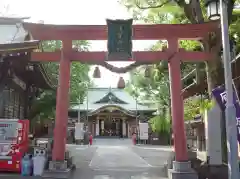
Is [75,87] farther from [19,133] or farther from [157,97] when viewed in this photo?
[19,133]

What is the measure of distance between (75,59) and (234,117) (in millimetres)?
6517

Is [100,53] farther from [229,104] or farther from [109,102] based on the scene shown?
[109,102]

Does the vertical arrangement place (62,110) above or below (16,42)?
below

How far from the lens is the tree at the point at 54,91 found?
81.4ft

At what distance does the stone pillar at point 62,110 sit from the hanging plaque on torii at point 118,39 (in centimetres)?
159

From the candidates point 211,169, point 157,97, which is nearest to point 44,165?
point 211,169

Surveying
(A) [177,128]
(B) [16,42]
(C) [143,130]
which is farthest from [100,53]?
(C) [143,130]

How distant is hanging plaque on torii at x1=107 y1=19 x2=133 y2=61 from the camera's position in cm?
1173

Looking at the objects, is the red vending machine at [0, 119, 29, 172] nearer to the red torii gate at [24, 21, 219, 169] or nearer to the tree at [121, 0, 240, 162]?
the red torii gate at [24, 21, 219, 169]

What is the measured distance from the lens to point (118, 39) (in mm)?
11727

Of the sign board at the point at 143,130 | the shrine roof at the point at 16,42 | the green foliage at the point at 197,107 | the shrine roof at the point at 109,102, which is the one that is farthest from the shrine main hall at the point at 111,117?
the shrine roof at the point at 16,42

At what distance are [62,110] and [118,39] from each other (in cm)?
332

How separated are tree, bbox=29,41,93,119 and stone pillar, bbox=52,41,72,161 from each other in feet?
38.5

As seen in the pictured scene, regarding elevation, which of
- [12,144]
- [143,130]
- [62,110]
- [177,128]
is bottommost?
[12,144]
